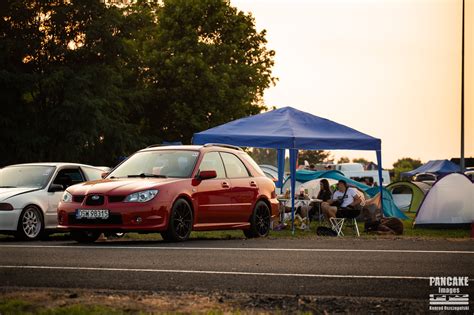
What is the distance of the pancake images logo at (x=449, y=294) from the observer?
8.50 meters

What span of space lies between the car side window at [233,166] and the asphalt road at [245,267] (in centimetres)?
249

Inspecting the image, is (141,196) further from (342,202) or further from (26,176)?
(342,202)

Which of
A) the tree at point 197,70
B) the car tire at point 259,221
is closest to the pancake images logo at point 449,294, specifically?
the car tire at point 259,221

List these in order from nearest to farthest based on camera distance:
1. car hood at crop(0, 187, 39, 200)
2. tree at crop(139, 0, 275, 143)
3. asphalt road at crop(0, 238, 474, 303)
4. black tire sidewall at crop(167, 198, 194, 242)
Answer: asphalt road at crop(0, 238, 474, 303) → black tire sidewall at crop(167, 198, 194, 242) → car hood at crop(0, 187, 39, 200) → tree at crop(139, 0, 275, 143)

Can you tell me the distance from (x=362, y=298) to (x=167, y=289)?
6.27ft

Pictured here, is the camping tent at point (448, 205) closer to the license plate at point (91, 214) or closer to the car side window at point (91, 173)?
the car side window at point (91, 173)

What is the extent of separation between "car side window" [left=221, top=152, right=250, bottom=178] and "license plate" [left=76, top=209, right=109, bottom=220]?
3.10m

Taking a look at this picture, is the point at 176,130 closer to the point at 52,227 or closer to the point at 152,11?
the point at 152,11

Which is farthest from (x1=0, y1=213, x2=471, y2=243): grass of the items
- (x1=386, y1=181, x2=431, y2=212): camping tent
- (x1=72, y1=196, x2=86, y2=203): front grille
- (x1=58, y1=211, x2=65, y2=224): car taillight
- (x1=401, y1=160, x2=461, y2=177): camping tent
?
(x1=401, y1=160, x2=461, y2=177): camping tent

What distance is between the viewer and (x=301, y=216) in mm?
29594

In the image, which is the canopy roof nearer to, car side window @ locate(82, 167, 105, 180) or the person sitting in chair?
the person sitting in chair

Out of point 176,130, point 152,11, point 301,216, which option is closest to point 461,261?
point 301,216

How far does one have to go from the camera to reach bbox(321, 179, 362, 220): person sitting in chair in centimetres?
2430

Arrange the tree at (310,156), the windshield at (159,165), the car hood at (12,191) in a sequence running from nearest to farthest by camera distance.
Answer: the windshield at (159,165), the car hood at (12,191), the tree at (310,156)
